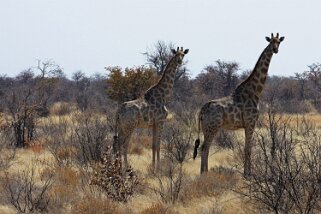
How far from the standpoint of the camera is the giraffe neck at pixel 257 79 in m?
11.6

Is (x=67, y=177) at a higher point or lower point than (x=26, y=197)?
higher

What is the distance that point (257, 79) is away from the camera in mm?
11641

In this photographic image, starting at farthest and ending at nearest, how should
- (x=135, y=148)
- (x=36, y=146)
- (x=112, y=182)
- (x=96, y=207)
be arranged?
(x=36, y=146) → (x=135, y=148) → (x=112, y=182) → (x=96, y=207)

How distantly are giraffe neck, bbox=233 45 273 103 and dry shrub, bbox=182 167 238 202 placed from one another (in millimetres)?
2094

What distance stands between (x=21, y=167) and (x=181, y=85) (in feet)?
98.2

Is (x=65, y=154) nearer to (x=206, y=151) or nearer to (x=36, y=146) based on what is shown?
(x=36, y=146)

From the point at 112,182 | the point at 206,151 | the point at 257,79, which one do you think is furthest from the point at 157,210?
the point at 257,79

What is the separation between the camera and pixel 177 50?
42.5 ft

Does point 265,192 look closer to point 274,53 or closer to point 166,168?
point 166,168

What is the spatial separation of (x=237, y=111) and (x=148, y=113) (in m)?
2.03

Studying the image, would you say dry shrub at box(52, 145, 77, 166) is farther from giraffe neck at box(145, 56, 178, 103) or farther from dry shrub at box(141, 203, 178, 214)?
dry shrub at box(141, 203, 178, 214)

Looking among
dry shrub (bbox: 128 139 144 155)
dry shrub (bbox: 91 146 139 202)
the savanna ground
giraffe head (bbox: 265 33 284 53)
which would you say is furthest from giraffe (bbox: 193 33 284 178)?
dry shrub (bbox: 128 139 144 155)

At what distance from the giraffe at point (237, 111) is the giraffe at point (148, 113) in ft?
3.78

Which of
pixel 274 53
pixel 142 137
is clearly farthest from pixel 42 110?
pixel 274 53
